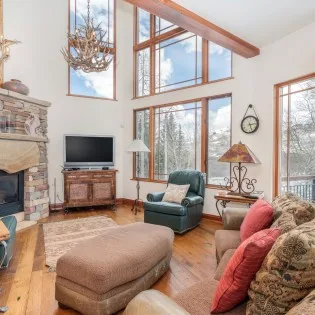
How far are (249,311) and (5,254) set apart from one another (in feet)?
7.97

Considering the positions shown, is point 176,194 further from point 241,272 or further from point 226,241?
point 241,272

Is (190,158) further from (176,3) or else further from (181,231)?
(176,3)

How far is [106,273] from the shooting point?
1.85 m

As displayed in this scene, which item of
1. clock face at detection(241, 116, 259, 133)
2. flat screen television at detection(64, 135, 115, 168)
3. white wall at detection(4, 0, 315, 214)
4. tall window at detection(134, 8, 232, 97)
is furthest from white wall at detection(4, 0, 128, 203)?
clock face at detection(241, 116, 259, 133)

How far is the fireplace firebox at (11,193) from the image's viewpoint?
4305 millimetres

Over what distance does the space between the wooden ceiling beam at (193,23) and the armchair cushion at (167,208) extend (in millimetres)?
2415

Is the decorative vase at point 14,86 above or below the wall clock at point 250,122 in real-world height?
above

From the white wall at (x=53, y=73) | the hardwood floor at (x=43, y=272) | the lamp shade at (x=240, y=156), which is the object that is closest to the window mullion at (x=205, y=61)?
the lamp shade at (x=240, y=156)

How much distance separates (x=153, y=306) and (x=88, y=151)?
188 inches

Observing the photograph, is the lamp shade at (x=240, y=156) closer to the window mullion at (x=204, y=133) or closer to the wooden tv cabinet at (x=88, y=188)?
the window mullion at (x=204, y=133)

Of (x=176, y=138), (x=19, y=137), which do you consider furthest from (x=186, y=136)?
(x=19, y=137)

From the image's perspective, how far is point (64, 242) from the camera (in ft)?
11.5

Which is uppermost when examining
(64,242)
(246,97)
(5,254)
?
(246,97)

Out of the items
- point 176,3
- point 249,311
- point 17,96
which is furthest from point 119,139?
point 249,311
